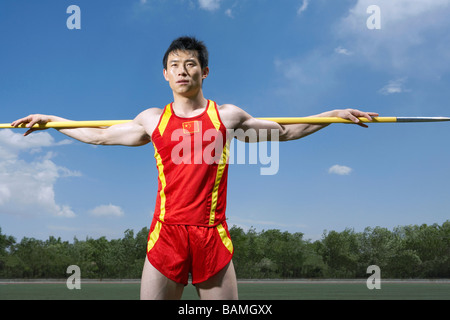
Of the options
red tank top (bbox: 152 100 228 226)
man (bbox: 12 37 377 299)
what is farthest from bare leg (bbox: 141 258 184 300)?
red tank top (bbox: 152 100 228 226)

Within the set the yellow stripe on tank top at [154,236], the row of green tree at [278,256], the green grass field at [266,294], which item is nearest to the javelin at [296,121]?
the yellow stripe on tank top at [154,236]

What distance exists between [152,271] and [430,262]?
1468 inches

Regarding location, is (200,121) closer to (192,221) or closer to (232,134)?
(232,134)

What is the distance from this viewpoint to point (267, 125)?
133 inches

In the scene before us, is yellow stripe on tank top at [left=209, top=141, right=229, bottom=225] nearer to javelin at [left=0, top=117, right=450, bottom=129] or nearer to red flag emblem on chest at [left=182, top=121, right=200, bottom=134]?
red flag emblem on chest at [left=182, top=121, right=200, bottom=134]

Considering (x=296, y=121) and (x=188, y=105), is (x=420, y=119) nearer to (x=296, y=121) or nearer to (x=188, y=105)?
(x=296, y=121)

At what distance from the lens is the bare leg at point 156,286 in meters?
2.91

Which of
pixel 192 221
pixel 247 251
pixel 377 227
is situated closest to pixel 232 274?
pixel 192 221

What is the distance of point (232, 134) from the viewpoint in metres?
3.26

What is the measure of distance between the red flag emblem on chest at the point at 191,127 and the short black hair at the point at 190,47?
47 centimetres

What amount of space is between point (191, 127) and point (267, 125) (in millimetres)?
611

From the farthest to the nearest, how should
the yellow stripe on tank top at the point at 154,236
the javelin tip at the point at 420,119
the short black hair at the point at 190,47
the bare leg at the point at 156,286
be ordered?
the javelin tip at the point at 420,119 < the short black hair at the point at 190,47 < the yellow stripe on tank top at the point at 154,236 < the bare leg at the point at 156,286

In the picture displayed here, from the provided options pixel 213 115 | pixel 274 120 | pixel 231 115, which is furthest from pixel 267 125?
pixel 213 115

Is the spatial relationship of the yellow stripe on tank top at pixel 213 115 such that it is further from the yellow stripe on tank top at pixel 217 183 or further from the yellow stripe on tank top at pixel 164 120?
the yellow stripe on tank top at pixel 164 120
